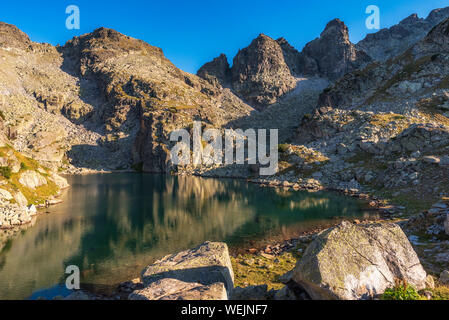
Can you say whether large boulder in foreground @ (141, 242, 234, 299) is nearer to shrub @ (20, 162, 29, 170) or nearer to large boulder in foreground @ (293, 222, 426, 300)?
large boulder in foreground @ (293, 222, 426, 300)

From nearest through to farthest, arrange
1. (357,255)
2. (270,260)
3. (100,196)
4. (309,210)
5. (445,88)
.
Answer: (357,255)
(270,260)
(309,210)
(100,196)
(445,88)

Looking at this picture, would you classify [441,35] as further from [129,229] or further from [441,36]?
[129,229]

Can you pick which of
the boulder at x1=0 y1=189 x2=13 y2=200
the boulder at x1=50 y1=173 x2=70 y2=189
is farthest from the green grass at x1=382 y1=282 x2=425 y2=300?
the boulder at x1=50 y1=173 x2=70 y2=189

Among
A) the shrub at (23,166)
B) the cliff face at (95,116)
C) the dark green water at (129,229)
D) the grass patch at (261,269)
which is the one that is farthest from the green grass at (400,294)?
the cliff face at (95,116)

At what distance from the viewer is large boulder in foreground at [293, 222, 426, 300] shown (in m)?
10.4

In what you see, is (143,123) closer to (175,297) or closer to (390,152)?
(390,152)

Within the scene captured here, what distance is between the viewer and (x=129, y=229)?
120 ft

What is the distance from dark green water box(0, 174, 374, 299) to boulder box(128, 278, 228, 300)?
1158 cm

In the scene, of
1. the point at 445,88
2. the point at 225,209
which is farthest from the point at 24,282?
the point at 445,88

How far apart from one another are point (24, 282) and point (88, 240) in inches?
422

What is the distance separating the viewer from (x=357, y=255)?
1163 cm

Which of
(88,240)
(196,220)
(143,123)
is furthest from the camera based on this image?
(143,123)

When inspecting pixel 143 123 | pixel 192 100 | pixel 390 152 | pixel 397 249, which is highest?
pixel 192 100

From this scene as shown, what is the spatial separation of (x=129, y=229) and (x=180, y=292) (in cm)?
2841
